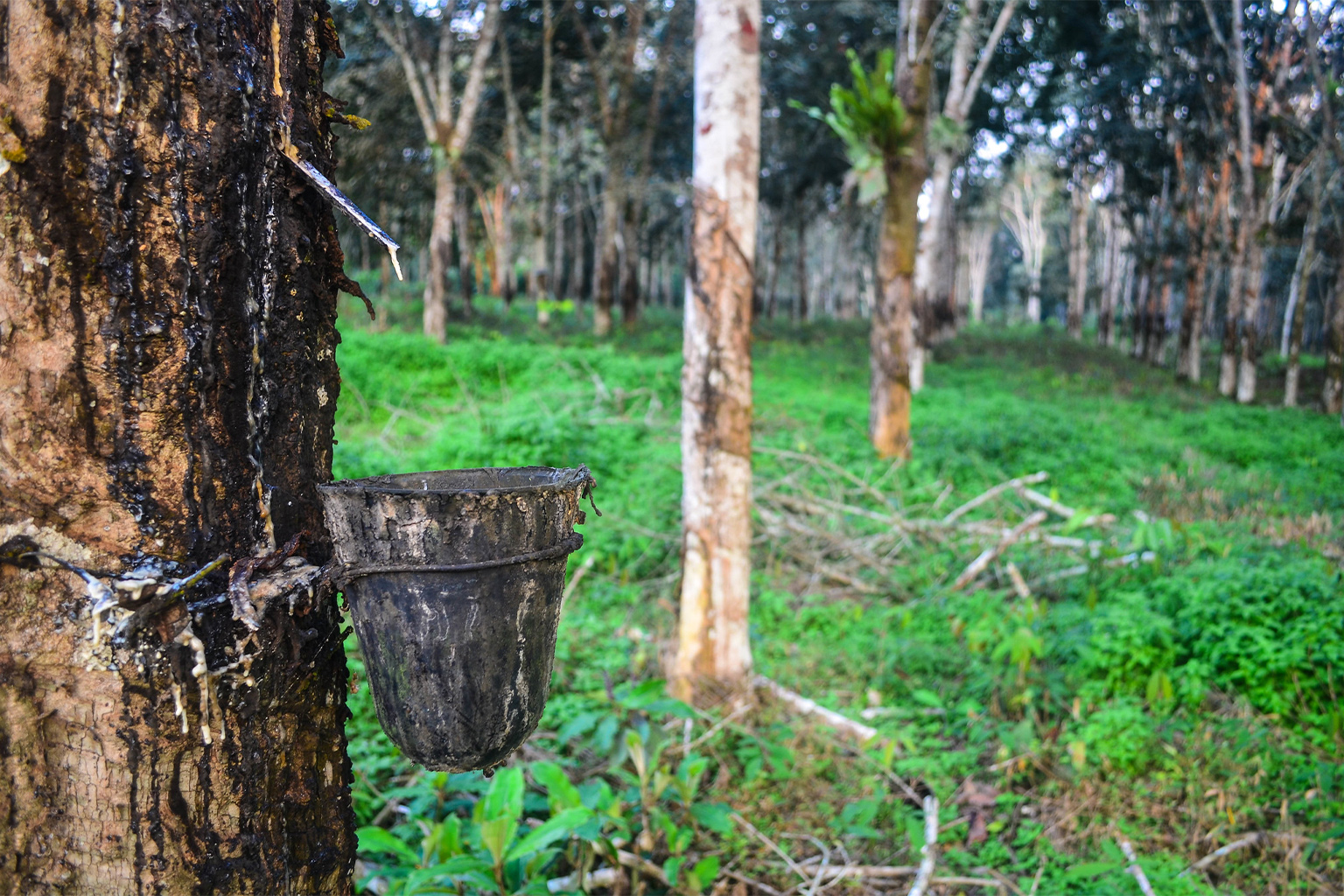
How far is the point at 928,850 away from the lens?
9.29ft

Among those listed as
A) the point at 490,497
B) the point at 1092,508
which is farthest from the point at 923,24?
the point at 490,497

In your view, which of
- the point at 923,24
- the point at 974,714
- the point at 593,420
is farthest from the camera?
the point at 923,24

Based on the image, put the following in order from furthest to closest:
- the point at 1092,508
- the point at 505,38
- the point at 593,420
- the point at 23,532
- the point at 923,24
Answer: the point at 505,38, the point at 923,24, the point at 593,420, the point at 1092,508, the point at 23,532

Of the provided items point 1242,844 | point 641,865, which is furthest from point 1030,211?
point 641,865

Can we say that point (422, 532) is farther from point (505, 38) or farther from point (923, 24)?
point (505, 38)

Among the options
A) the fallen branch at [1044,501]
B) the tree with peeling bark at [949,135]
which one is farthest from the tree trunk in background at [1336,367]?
the fallen branch at [1044,501]

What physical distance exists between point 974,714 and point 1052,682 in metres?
0.42

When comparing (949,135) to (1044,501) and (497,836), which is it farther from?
(497,836)

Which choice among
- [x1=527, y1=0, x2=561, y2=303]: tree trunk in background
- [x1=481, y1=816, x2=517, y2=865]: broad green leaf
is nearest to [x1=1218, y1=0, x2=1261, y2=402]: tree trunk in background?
[x1=527, y1=0, x2=561, y2=303]: tree trunk in background

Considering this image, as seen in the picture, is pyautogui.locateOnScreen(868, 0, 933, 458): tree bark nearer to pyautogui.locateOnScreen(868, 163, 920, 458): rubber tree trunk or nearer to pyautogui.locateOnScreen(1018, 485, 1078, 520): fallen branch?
pyautogui.locateOnScreen(868, 163, 920, 458): rubber tree trunk

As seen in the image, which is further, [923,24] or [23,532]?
[923,24]

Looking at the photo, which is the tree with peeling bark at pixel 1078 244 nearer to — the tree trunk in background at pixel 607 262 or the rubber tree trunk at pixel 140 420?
the tree trunk in background at pixel 607 262

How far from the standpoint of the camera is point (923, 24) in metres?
8.10

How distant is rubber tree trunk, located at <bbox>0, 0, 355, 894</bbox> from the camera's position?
1086mm
